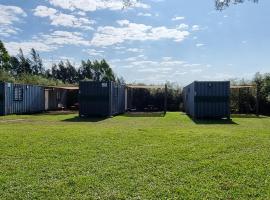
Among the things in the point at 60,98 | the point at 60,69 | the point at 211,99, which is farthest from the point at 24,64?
the point at 211,99

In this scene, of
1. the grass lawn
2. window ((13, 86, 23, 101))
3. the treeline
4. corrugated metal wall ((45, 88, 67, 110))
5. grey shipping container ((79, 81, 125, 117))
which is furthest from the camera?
the treeline

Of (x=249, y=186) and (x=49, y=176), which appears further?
(x=49, y=176)

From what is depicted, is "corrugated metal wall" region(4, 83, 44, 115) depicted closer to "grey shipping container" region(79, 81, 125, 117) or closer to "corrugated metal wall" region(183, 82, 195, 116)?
"grey shipping container" region(79, 81, 125, 117)

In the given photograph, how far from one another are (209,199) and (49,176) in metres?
2.80

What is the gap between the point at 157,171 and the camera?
755 centimetres

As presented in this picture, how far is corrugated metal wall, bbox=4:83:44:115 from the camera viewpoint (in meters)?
26.7

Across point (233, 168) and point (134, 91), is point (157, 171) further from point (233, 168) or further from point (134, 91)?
point (134, 91)

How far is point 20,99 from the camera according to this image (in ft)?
94.0

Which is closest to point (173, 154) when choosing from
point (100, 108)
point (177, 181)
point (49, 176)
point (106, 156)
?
point (106, 156)

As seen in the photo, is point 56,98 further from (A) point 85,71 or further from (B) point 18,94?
(A) point 85,71

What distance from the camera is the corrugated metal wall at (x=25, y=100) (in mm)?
26688

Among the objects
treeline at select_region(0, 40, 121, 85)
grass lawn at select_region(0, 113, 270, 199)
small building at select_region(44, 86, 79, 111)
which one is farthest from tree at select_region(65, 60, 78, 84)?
grass lawn at select_region(0, 113, 270, 199)

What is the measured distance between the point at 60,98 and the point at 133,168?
1250 inches

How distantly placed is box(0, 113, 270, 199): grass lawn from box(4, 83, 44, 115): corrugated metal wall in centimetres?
1521
